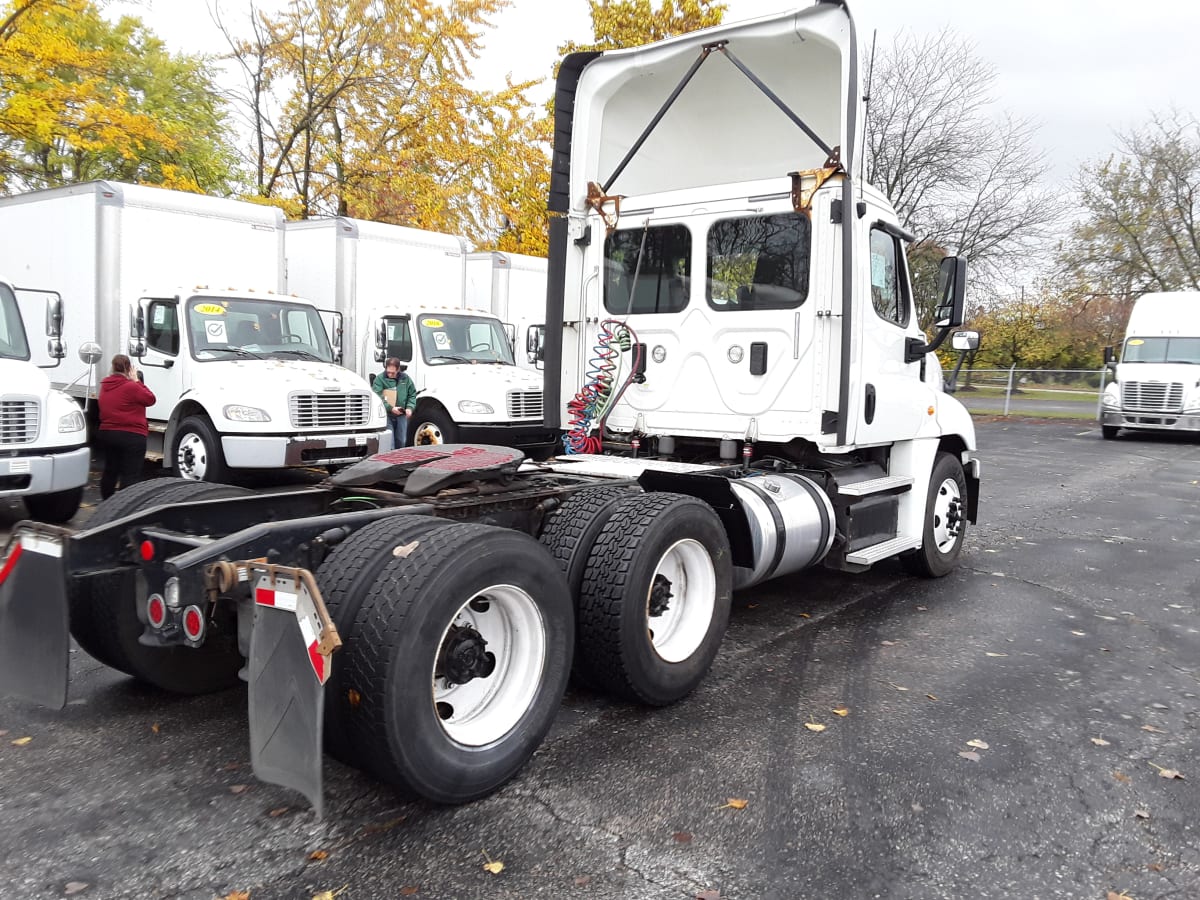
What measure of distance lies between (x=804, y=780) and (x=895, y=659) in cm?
183

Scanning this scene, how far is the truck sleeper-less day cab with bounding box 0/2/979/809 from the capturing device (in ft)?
10.3

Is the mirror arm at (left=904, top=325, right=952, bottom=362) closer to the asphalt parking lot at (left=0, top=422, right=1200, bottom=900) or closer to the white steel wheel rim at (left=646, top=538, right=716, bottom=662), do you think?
the asphalt parking lot at (left=0, top=422, right=1200, bottom=900)

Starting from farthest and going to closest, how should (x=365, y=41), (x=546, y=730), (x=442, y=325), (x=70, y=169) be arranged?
(x=70, y=169) → (x=365, y=41) → (x=442, y=325) → (x=546, y=730)

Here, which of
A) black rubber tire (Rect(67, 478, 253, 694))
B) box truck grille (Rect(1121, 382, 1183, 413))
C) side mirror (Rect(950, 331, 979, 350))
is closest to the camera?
black rubber tire (Rect(67, 478, 253, 694))

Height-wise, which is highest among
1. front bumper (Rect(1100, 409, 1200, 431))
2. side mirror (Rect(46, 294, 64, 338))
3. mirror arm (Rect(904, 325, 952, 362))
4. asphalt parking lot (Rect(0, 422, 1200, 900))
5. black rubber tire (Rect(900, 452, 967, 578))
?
side mirror (Rect(46, 294, 64, 338))

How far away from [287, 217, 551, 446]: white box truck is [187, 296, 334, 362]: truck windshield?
136 centimetres

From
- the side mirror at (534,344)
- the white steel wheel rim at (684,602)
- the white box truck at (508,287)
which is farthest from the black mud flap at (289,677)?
the white box truck at (508,287)

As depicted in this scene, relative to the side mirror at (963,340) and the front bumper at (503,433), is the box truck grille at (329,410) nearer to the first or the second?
the front bumper at (503,433)

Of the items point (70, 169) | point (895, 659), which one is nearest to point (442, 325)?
point (895, 659)

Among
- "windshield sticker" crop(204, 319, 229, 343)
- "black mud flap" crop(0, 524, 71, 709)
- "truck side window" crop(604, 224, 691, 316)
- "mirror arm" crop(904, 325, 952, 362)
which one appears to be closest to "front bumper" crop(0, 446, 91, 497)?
"windshield sticker" crop(204, 319, 229, 343)

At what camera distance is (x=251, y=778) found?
3.57m

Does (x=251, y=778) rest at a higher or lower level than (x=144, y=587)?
lower

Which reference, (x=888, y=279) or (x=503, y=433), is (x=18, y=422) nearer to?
(x=503, y=433)

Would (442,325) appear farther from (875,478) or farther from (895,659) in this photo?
(895,659)
